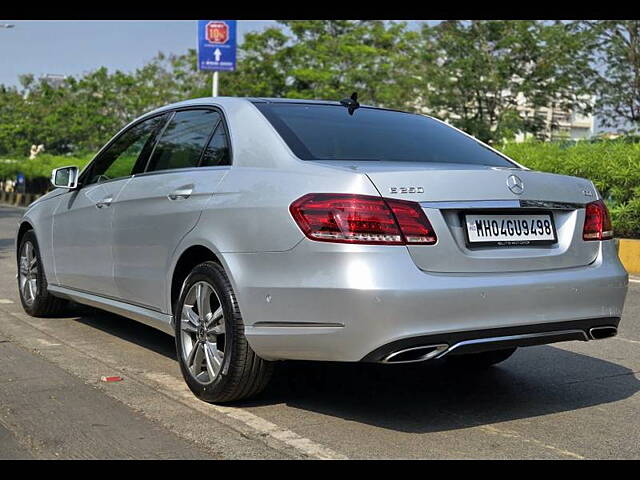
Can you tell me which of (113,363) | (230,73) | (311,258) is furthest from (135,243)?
(230,73)

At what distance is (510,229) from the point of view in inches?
168

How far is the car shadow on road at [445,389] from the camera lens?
459 cm

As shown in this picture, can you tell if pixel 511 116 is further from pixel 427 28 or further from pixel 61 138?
pixel 61 138

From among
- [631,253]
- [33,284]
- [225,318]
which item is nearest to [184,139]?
[225,318]

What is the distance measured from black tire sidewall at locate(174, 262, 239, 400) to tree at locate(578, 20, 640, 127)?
1917 centimetres

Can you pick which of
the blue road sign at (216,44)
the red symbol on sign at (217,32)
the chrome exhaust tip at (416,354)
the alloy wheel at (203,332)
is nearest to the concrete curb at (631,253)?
the alloy wheel at (203,332)

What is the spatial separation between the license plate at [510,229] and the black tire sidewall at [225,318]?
1177 millimetres

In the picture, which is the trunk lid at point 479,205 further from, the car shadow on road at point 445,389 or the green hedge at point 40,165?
the green hedge at point 40,165

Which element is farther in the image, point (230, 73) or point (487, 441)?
point (230, 73)

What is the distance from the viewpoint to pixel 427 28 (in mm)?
24953

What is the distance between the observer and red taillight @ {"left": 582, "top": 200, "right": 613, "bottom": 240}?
4566 millimetres

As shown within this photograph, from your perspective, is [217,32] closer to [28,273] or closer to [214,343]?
[28,273]

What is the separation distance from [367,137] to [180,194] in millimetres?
1046

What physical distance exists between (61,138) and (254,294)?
170 ft
